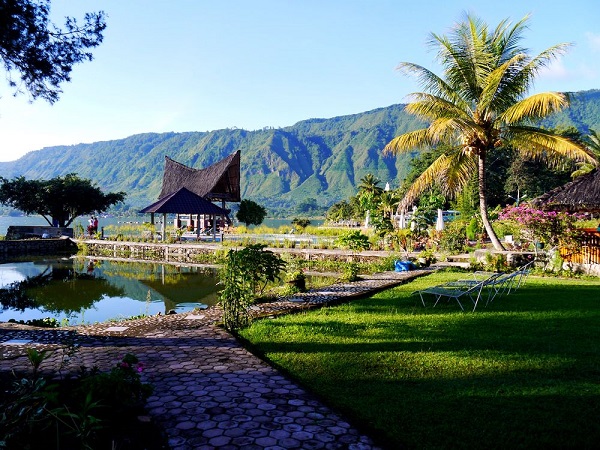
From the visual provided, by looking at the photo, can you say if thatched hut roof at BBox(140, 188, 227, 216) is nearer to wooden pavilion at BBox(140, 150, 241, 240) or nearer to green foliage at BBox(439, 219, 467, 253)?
wooden pavilion at BBox(140, 150, 241, 240)

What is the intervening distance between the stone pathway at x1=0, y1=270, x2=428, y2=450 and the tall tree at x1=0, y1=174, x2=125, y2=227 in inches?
987

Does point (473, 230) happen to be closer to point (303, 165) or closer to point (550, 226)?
point (550, 226)

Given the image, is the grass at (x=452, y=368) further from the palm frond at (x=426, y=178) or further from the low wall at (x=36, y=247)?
the low wall at (x=36, y=247)

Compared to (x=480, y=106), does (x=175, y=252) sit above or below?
below

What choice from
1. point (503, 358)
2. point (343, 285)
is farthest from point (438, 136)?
point (503, 358)

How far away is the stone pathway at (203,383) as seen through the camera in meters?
2.92

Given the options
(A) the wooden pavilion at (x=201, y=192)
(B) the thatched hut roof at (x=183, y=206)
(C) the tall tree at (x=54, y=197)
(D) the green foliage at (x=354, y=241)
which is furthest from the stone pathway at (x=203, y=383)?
(C) the tall tree at (x=54, y=197)

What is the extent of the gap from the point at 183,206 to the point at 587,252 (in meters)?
17.3

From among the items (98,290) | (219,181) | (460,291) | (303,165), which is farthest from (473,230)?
(303,165)

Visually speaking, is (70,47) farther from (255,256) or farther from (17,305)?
(17,305)

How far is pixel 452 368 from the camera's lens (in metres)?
4.37

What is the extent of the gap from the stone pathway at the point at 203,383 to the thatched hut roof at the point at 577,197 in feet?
31.0

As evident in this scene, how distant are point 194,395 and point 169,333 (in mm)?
2398

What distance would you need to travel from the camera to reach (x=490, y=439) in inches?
115
